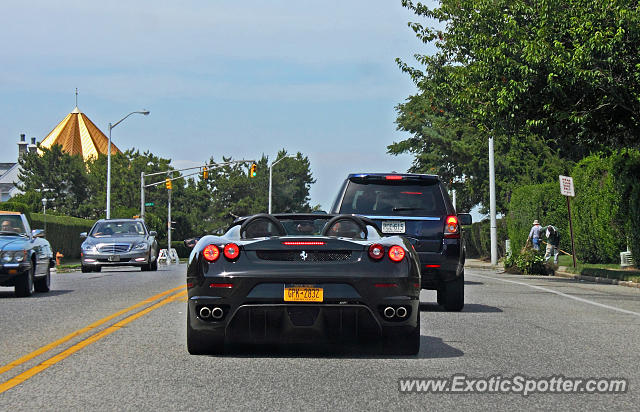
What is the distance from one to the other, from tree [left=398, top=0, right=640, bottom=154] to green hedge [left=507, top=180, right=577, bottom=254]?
8778 mm

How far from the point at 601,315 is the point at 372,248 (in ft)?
20.8

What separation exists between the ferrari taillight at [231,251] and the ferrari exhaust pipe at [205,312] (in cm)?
49

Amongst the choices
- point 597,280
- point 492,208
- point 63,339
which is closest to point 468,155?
point 492,208

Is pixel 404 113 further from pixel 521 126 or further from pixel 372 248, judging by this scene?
pixel 372 248

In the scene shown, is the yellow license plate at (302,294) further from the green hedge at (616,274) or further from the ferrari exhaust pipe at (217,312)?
the green hedge at (616,274)

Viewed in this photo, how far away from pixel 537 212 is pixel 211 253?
A: 29.6 m

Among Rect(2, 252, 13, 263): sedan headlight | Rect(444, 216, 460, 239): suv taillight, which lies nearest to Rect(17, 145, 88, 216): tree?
Rect(2, 252, 13, 263): sedan headlight

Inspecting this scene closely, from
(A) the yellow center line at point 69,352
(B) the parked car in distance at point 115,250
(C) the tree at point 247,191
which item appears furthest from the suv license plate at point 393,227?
(C) the tree at point 247,191

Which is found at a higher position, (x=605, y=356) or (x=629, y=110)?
(x=629, y=110)

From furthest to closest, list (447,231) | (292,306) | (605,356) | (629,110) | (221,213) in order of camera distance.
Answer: (221,213) < (629,110) < (447,231) < (605,356) < (292,306)

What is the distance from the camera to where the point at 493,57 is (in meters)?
22.3

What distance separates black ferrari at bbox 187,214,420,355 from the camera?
8430 mm

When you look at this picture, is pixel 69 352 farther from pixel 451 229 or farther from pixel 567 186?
pixel 567 186

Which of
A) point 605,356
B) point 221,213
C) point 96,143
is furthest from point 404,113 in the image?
point 96,143
